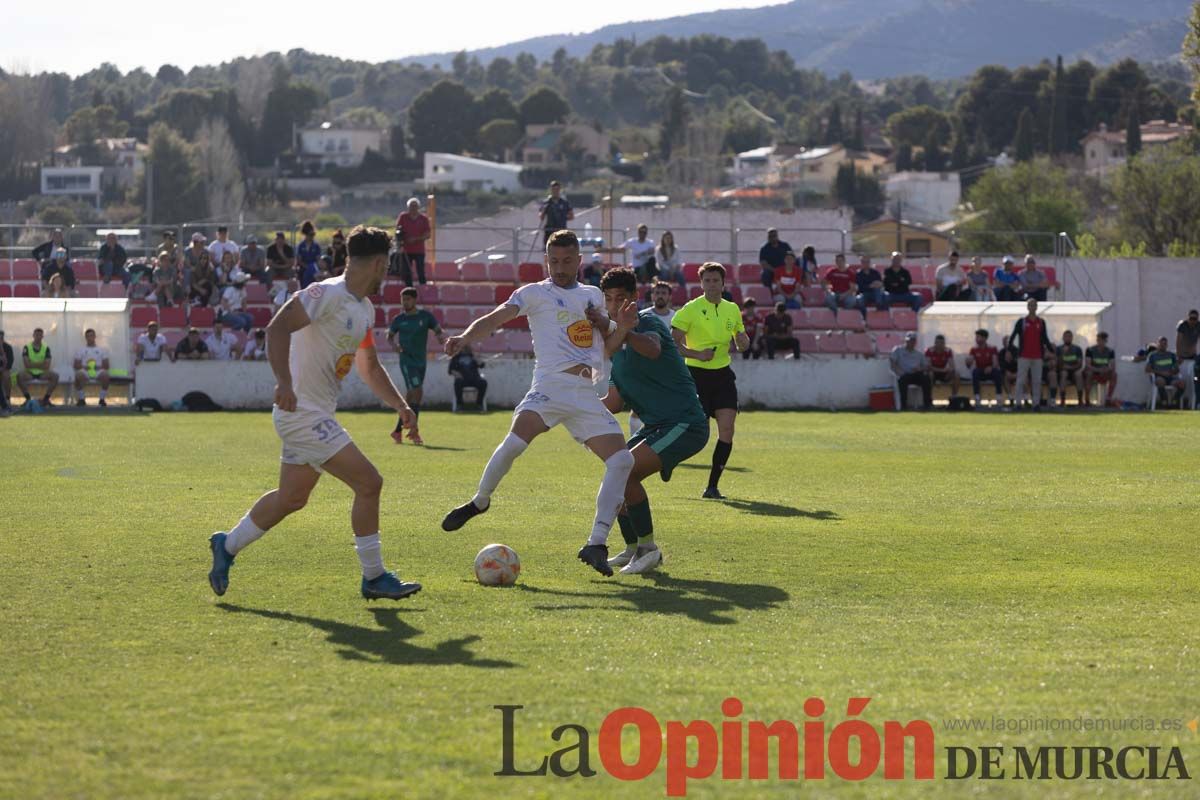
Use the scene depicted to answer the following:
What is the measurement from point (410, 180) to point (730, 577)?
13950cm

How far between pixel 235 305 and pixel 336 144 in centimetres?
14870

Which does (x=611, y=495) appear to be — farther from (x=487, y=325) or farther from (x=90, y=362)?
(x=90, y=362)

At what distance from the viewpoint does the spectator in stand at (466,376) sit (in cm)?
2645

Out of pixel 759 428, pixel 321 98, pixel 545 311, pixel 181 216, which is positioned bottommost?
pixel 759 428

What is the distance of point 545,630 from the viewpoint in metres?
7.30

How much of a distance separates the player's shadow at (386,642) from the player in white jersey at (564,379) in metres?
1.65

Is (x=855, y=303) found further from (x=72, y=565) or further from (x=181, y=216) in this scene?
(x=181, y=216)

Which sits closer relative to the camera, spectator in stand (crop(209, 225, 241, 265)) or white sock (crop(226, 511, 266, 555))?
white sock (crop(226, 511, 266, 555))

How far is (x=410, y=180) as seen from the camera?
478 feet

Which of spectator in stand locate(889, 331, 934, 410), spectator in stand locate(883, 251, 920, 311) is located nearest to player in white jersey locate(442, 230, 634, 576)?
spectator in stand locate(889, 331, 934, 410)

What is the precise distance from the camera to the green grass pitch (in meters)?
5.14

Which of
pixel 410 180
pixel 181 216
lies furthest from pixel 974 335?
pixel 410 180

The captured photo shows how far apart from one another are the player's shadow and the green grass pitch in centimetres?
3

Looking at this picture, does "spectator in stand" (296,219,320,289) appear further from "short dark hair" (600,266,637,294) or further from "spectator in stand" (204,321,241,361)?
"short dark hair" (600,266,637,294)
